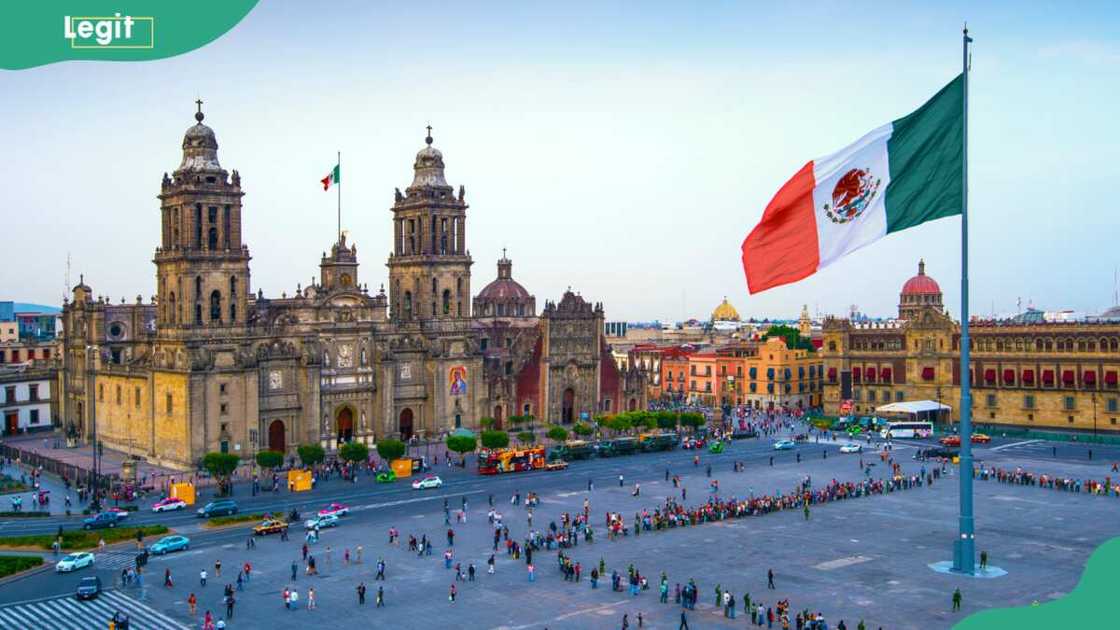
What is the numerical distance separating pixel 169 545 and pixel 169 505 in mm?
12068

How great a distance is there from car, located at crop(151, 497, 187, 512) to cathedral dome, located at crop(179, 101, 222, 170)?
1085 inches

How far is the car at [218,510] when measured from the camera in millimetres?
65562

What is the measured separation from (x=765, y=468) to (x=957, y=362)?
3859cm

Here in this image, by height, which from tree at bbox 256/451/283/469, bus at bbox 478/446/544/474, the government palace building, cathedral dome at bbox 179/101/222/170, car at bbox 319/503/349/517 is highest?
cathedral dome at bbox 179/101/222/170

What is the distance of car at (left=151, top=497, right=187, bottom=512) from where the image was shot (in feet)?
223

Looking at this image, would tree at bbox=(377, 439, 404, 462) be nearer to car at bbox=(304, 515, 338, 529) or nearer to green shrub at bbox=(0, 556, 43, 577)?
car at bbox=(304, 515, 338, 529)

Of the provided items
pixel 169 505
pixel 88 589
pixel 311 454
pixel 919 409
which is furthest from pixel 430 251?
pixel 88 589

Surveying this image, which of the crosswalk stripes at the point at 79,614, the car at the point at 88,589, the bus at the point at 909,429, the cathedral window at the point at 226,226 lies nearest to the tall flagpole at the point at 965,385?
the crosswalk stripes at the point at 79,614

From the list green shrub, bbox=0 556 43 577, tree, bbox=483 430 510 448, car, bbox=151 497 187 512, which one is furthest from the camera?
tree, bbox=483 430 510 448

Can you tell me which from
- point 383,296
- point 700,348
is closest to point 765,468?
point 383,296

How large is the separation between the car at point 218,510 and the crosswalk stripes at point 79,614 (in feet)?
55.3

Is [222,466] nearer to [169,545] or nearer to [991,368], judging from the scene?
[169,545]

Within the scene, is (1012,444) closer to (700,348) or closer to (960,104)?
(700,348)

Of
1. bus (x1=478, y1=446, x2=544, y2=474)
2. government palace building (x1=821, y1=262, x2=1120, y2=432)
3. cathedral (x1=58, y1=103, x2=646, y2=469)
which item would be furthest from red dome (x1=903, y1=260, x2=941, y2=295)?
bus (x1=478, y1=446, x2=544, y2=474)
